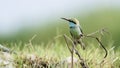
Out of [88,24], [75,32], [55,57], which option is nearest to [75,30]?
[75,32]

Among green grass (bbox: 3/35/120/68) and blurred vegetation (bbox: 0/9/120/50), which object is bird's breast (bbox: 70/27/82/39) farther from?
blurred vegetation (bbox: 0/9/120/50)

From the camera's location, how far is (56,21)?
40.1 ft

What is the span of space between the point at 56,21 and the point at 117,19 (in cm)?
111

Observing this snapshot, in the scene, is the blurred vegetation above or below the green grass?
below

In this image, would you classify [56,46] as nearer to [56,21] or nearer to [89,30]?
[89,30]

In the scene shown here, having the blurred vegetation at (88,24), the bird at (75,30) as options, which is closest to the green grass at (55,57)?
the bird at (75,30)

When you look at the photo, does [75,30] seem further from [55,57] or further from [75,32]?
[55,57]

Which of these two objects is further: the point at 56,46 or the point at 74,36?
the point at 56,46

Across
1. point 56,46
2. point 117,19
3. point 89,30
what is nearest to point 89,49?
point 56,46

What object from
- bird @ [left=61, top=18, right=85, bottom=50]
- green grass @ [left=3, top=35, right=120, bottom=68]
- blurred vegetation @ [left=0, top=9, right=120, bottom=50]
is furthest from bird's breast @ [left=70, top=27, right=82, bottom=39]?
blurred vegetation @ [left=0, top=9, right=120, bottom=50]

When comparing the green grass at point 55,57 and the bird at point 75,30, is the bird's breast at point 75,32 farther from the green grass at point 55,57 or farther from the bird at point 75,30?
the green grass at point 55,57

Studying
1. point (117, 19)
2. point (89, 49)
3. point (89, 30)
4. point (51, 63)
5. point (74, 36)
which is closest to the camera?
point (74, 36)

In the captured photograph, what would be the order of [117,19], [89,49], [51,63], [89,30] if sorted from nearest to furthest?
1. [51,63]
2. [89,49]
3. [89,30]
4. [117,19]

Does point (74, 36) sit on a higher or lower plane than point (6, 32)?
higher
